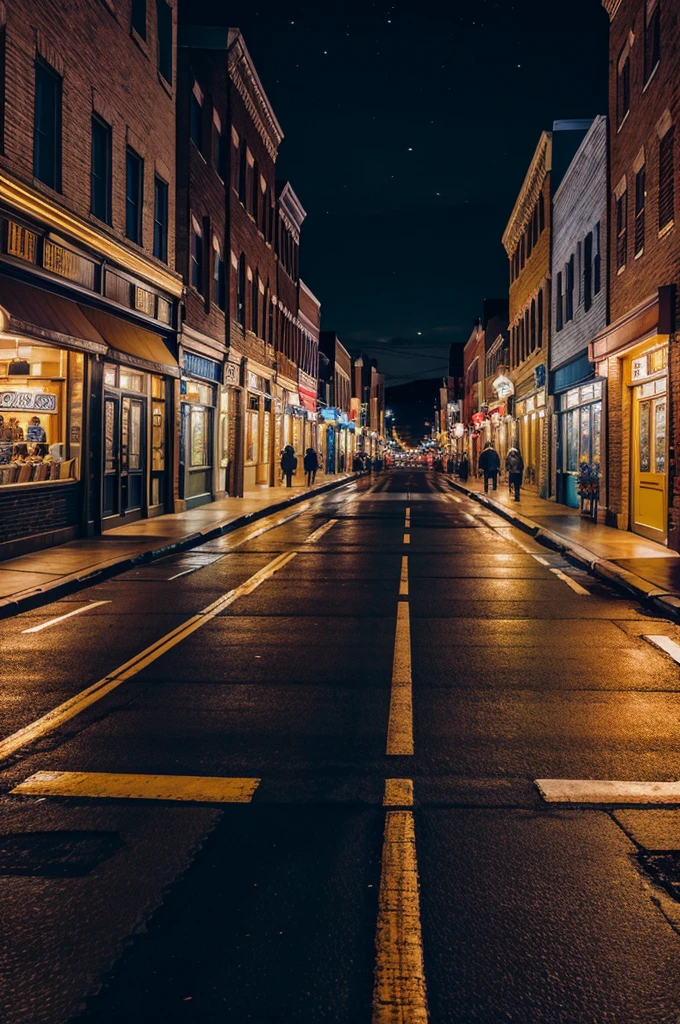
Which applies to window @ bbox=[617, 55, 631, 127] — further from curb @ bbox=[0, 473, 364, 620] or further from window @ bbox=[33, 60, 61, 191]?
curb @ bbox=[0, 473, 364, 620]

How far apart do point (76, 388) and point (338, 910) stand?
49.4 ft

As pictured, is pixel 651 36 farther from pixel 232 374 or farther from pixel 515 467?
pixel 232 374

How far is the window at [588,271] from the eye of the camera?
26500 millimetres

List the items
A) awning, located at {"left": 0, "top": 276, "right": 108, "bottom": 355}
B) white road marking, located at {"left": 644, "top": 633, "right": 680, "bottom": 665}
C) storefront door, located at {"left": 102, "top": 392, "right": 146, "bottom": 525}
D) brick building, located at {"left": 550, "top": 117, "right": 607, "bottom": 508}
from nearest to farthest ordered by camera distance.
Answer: white road marking, located at {"left": 644, "top": 633, "right": 680, "bottom": 665} → awning, located at {"left": 0, "top": 276, "right": 108, "bottom": 355} → storefront door, located at {"left": 102, "top": 392, "right": 146, "bottom": 525} → brick building, located at {"left": 550, "top": 117, "right": 607, "bottom": 508}

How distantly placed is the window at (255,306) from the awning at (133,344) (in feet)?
42.6

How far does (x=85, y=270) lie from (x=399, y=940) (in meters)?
16.4

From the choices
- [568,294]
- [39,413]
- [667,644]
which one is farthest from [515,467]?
[667,644]

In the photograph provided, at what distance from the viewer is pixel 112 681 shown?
25.1 ft

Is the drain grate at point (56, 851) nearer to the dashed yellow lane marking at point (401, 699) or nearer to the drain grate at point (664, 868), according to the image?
the dashed yellow lane marking at point (401, 699)

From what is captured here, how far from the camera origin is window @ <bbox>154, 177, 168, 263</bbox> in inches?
936

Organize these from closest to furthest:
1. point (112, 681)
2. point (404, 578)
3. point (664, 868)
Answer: point (664, 868) < point (112, 681) < point (404, 578)

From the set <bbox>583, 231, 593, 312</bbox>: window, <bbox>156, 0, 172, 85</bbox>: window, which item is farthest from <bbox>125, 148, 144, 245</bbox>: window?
<bbox>583, 231, 593, 312</bbox>: window

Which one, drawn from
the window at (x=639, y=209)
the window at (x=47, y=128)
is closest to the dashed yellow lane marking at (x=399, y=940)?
the window at (x=47, y=128)

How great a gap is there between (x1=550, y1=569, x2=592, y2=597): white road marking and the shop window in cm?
831
